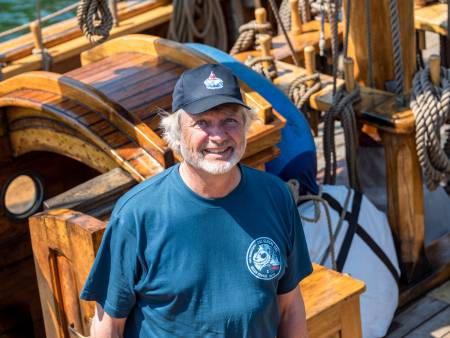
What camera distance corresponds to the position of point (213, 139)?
258cm

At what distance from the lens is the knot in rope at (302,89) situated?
496cm

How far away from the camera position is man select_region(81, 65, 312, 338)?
2600mm

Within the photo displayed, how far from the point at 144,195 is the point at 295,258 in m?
0.45

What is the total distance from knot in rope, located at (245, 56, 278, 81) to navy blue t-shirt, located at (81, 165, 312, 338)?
2547mm

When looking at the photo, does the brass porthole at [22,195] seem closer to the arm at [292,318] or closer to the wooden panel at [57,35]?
the arm at [292,318]

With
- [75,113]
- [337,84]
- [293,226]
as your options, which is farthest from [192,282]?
[337,84]

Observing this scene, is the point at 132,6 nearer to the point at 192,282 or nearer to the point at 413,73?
the point at 413,73

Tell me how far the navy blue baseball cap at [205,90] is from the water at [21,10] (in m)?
11.0

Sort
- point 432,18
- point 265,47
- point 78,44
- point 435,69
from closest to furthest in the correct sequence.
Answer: point 435,69 < point 265,47 < point 432,18 < point 78,44

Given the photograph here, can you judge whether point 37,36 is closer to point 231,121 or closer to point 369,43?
point 369,43

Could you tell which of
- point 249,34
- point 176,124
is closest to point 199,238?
point 176,124

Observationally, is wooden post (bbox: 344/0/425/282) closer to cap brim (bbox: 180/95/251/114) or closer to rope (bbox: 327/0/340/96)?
rope (bbox: 327/0/340/96)

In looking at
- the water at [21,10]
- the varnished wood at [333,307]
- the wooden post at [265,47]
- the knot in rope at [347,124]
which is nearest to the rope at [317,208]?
the knot in rope at [347,124]

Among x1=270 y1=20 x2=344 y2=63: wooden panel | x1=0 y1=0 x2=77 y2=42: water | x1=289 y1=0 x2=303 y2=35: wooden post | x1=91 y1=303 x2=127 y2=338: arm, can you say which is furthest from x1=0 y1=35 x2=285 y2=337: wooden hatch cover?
x1=0 y1=0 x2=77 y2=42: water
